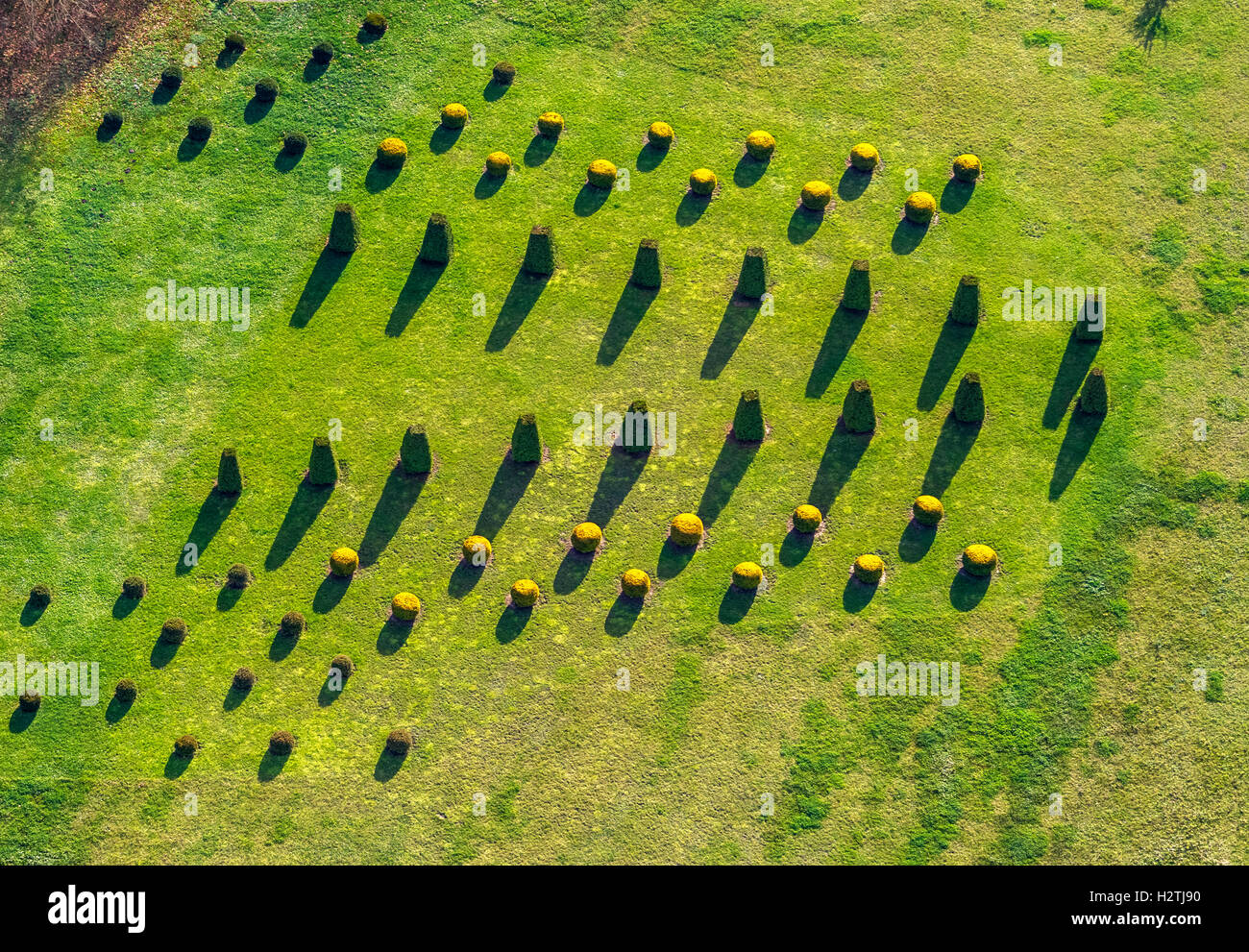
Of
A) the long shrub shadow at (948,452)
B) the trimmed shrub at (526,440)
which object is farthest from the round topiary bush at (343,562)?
the long shrub shadow at (948,452)

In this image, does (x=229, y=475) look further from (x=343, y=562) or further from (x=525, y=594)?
(x=525, y=594)

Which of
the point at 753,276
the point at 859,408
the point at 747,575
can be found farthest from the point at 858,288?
the point at 747,575

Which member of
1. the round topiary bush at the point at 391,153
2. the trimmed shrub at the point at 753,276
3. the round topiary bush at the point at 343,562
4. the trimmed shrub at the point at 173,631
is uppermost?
the round topiary bush at the point at 391,153

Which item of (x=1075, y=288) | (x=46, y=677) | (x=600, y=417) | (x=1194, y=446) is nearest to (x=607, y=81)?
(x=600, y=417)

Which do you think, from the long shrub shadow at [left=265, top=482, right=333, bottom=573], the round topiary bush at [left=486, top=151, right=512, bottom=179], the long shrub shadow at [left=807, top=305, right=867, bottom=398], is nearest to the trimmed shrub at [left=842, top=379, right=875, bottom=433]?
the long shrub shadow at [left=807, top=305, right=867, bottom=398]

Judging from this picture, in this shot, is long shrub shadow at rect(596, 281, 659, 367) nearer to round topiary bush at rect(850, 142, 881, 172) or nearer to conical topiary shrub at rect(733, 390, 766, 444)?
conical topiary shrub at rect(733, 390, 766, 444)

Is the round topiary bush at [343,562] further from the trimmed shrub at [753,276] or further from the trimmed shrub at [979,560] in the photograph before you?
the trimmed shrub at [979,560]
